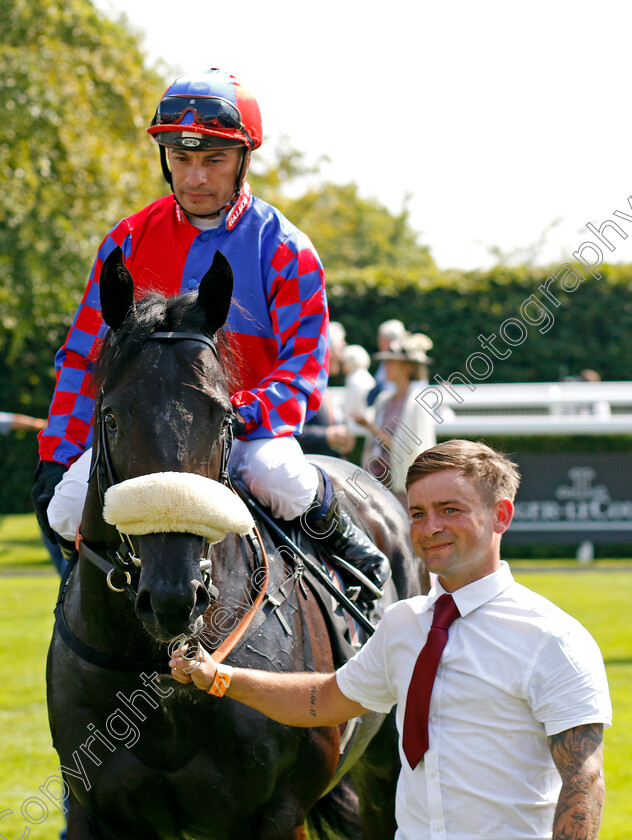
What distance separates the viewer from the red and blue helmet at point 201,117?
9.27ft

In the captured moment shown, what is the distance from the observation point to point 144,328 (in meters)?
2.34

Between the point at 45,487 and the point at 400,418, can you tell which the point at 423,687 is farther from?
the point at 400,418

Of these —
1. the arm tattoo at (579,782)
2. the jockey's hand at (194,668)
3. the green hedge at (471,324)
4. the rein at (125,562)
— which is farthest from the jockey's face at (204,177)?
the green hedge at (471,324)

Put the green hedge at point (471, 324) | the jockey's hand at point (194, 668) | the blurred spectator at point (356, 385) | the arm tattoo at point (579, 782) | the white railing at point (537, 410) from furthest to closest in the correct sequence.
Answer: the green hedge at point (471, 324) < the white railing at point (537, 410) < the blurred spectator at point (356, 385) < the jockey's hand at point (194, 668) < the arm tattoo at point (579, 782)

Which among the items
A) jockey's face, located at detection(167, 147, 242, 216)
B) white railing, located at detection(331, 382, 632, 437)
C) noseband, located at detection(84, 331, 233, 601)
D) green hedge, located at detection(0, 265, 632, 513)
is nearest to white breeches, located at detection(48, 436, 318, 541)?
noseband, located at detection(84, 331, 233, 601)

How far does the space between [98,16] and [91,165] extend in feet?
11.9

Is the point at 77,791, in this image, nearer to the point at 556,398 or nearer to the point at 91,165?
the point at 556,398

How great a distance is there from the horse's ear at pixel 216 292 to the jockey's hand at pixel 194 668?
0.80m

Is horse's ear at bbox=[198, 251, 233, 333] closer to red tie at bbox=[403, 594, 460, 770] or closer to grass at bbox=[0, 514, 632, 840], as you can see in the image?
red tie at bbox=[403, 594, 460, 770]

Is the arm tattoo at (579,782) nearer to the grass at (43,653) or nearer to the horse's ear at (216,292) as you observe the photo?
the horse's ear at (216,292)

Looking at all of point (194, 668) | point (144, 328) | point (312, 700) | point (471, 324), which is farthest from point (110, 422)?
point (471, 324)

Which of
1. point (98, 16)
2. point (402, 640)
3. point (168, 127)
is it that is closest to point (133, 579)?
point (402, 640)

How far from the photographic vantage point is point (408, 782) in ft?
6.59

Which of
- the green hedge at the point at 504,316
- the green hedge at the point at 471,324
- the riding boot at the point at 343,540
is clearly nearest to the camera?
the riding boot at the point at 343,540
